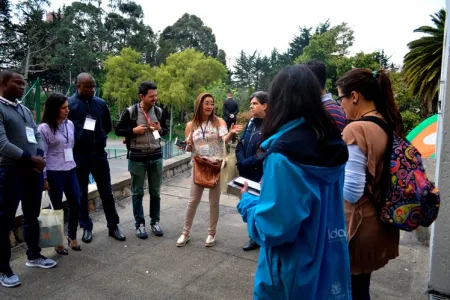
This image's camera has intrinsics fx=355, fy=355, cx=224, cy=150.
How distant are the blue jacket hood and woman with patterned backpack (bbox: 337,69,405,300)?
442 mm

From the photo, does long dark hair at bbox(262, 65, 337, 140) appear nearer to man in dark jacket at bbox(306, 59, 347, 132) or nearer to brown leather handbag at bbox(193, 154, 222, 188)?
man in dark jacket at bbox(306, 59, 347, 132)

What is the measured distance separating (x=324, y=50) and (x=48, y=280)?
3803 centimetres

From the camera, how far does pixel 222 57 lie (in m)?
59.7

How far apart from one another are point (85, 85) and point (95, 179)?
1154 mm

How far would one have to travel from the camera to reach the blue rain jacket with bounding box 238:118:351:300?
1.49 meters

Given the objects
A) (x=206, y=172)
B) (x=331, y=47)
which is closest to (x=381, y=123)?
(x=206, y=172)

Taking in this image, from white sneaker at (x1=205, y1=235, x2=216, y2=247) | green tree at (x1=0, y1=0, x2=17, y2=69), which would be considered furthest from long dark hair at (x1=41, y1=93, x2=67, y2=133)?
green tree at (x1=0, y1=0, x2=17, y2=69)

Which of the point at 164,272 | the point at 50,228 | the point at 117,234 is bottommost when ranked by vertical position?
the point at 164,272

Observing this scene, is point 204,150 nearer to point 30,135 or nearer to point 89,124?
point 89,124

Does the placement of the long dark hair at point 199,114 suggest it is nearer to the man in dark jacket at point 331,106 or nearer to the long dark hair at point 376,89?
the man in dark jacket at point 331,106

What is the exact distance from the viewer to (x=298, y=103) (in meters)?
1.60

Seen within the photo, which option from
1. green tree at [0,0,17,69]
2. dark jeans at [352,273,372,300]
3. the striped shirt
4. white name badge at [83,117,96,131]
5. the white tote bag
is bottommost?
the white tote bag

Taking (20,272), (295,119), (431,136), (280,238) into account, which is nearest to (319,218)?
(280,238)

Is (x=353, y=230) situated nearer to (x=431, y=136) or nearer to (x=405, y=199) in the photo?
(x=405, y=199)
